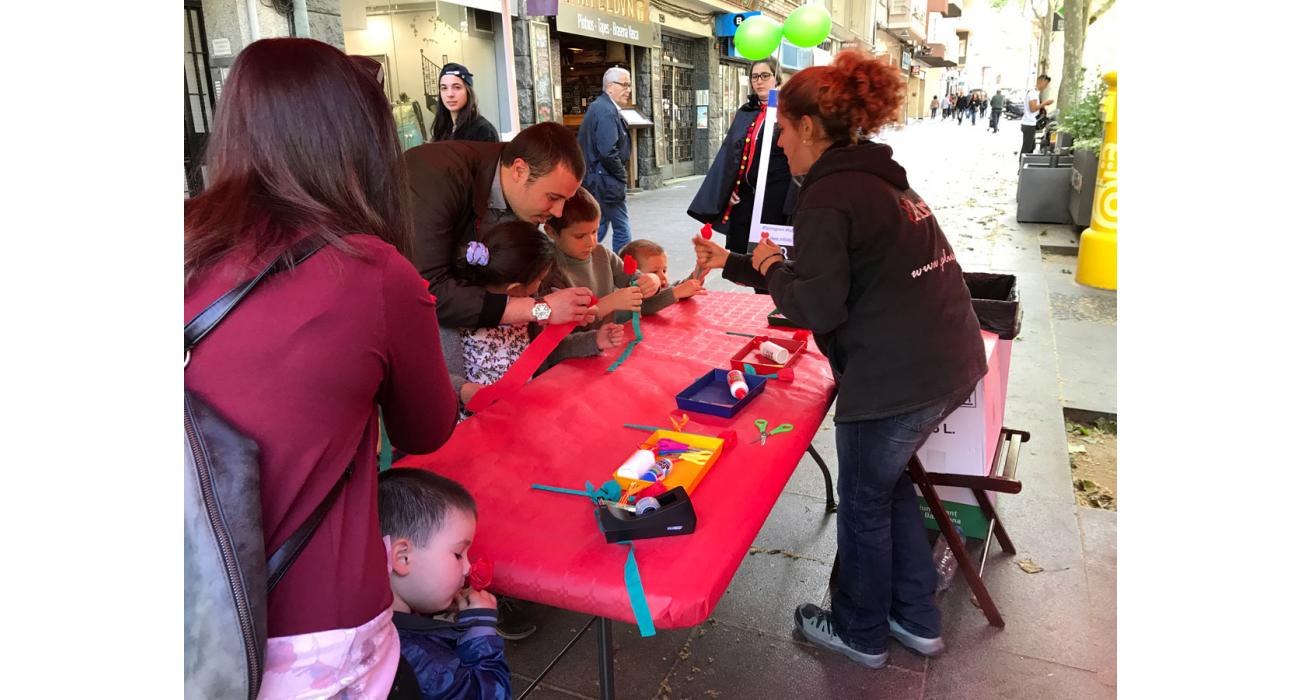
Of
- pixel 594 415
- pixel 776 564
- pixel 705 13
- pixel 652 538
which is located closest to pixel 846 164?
pixel 594 415

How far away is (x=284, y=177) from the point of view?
1.05 metres

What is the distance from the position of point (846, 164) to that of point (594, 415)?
870mm

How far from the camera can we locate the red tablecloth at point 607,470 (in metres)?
1.34

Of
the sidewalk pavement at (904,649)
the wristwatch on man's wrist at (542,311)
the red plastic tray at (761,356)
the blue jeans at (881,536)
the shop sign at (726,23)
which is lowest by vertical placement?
the sidewalk pavement at (904,649)

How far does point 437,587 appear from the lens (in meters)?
1.30

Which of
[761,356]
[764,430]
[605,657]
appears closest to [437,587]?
[605,657]

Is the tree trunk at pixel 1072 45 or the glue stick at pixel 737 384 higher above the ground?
the tree trunk at pixel 1072 45

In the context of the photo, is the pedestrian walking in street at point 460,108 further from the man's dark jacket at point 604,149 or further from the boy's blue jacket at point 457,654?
the boy's blue jacket at point 457,654

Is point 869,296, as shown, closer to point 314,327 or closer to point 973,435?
point 973,435

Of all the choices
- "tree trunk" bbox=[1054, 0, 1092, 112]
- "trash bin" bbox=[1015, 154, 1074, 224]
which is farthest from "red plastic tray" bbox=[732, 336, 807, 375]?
"tree trunk" bbox=[1054, 0, 1092, 112]

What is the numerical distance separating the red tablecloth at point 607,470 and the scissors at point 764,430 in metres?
0.02

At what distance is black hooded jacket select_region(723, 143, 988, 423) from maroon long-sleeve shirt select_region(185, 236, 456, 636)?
1.03 metres

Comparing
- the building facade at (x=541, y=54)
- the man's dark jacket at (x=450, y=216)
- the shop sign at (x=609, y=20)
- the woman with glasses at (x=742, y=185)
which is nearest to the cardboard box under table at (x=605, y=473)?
the man's dark jacket at (x=450, y=216)

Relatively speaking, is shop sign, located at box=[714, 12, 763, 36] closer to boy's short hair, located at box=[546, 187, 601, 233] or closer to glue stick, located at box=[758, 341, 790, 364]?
boy's short hair, located at box=[546, 187, 601, 233]
